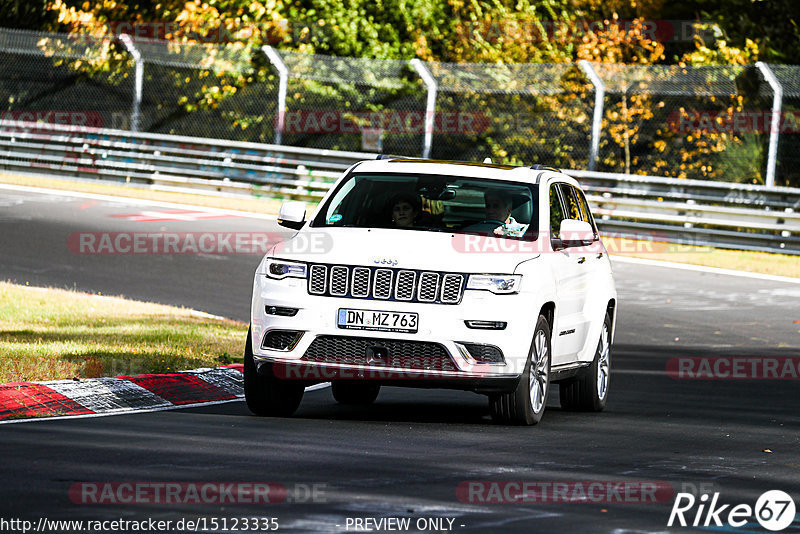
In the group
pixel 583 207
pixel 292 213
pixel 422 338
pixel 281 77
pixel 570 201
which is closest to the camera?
pixel 422 338

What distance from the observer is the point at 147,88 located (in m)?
34.2

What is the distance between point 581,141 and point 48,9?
1531cm

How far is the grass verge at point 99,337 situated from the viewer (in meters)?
11.2

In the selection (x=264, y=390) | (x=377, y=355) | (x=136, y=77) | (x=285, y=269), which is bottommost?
(x=264, y=390)

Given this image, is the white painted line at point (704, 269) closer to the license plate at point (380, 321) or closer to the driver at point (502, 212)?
the driver at point (502, 212)

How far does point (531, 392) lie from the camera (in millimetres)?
10008

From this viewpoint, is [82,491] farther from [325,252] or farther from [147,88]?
[147,88]

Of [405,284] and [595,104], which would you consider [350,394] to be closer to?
[405,284]

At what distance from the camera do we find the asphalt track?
6.59 metres
